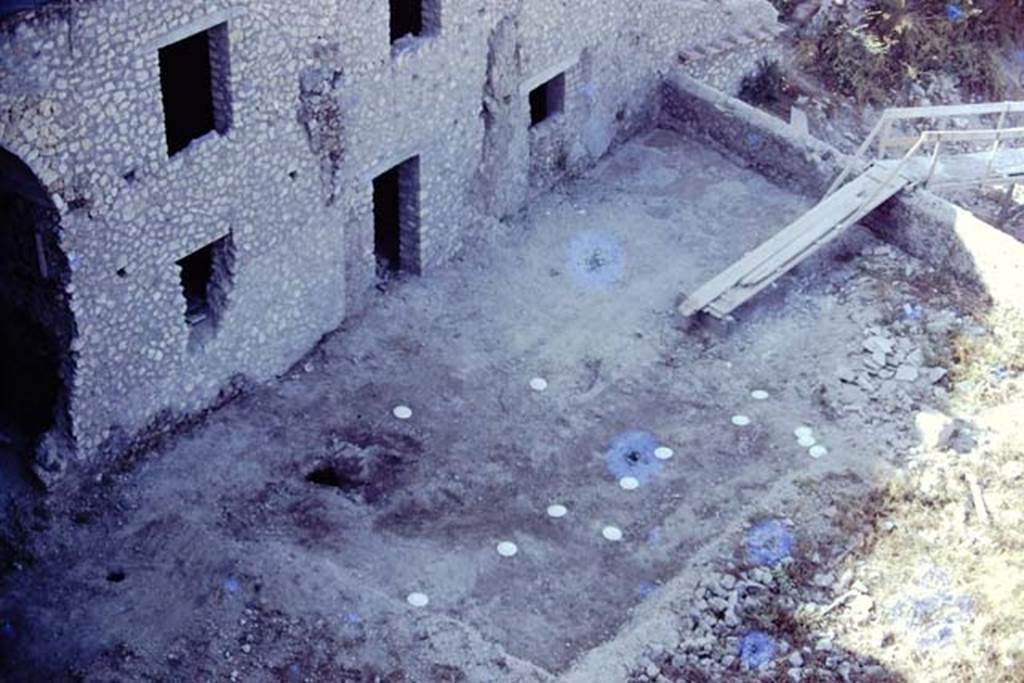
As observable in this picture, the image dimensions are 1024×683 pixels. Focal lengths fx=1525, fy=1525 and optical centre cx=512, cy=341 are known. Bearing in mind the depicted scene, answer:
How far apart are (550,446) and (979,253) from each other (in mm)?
5988

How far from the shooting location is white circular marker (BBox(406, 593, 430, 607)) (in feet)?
44.9

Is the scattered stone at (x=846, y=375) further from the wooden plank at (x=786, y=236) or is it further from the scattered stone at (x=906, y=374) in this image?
the wooden plank at (x=786, y=236)

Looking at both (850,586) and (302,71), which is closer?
(850,586)

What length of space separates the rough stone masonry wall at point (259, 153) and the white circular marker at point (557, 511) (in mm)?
3509

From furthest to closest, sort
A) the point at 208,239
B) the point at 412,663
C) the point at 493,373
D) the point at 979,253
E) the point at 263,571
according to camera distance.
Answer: the point at 979,253
the point at 493,373
the point at 208,239
the point at 263,571
the point at 412,663

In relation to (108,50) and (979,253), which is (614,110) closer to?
(979,253)

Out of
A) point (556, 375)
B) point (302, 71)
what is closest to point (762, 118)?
point (556, 375)

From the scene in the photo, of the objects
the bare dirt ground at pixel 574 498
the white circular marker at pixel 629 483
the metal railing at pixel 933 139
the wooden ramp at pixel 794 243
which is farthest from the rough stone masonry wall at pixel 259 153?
the white circular marker at pixel 629 483

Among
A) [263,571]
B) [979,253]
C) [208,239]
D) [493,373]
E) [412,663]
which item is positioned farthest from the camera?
[979,253]

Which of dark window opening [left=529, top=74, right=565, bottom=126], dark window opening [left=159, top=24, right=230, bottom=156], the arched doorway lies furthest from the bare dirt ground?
dark window opening [left=159, top=24, right=230, bottom=156]

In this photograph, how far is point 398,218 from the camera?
17953 millimetres

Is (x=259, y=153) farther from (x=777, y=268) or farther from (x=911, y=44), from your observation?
(x=911, y=44)

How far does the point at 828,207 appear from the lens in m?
19.0

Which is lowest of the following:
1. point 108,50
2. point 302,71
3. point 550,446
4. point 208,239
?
point 550,446
